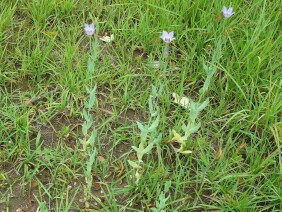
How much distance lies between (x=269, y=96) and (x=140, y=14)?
0.87 meters

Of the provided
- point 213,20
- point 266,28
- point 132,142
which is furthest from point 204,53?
point 132,142

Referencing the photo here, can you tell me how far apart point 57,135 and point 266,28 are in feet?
4.21

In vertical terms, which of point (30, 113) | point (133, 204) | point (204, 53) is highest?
point (204, 53)

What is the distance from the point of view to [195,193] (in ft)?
6.27

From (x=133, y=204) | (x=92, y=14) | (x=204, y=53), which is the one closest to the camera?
(x=133, y=204)

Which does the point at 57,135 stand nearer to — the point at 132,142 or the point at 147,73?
the point at 132,142

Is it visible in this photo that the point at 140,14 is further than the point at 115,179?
Yes

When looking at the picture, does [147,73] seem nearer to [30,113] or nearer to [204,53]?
[204,53]

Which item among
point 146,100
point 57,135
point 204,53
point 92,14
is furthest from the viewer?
point 92,14

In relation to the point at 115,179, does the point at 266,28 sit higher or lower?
higher

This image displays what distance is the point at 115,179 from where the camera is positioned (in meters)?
1.92

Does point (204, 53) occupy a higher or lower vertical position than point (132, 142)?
higher

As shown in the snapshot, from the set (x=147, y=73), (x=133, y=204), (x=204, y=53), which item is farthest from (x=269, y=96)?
(x=133, y=204)

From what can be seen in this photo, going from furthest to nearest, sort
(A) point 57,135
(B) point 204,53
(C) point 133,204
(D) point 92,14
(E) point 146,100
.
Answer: (D) point 92,14 → (B) point 204,53 → (E) point 146,100 → (A) point 57,135 → (C) point 133,204
